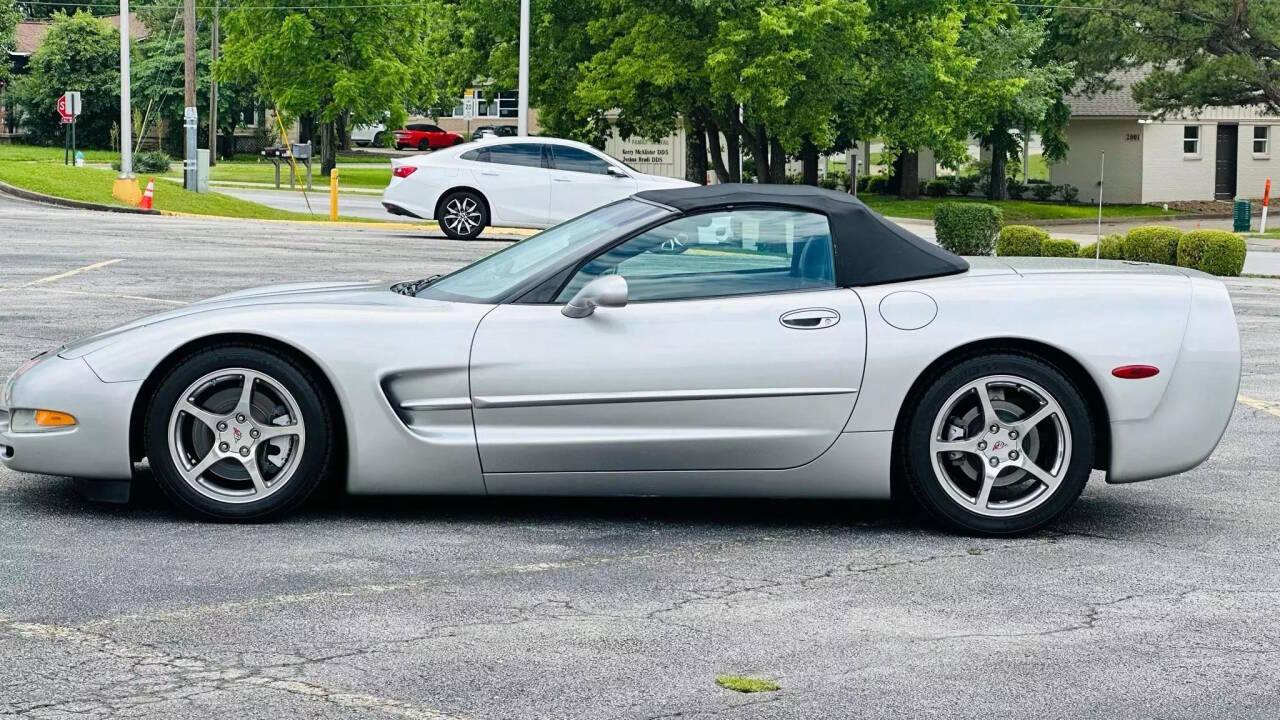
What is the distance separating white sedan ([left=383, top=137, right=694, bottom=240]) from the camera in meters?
24.2

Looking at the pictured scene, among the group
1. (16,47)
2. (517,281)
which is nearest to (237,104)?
(16,47)

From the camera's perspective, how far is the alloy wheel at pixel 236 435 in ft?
19.8

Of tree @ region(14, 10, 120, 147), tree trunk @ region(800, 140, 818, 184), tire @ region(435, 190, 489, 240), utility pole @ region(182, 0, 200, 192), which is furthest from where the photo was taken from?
tree @ region(14, 10, 120, 147)

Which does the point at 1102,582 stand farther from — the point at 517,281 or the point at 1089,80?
the point at 1089,80

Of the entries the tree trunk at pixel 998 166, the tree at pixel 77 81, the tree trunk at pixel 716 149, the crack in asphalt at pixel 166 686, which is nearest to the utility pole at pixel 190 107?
the tree trunk at pixel 716 149

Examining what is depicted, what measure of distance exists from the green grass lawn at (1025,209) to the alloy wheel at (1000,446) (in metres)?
35.5

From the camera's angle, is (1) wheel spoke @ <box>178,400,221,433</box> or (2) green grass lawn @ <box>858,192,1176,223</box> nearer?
(1) wheel spoke @ <box>178,400,221,433</box>

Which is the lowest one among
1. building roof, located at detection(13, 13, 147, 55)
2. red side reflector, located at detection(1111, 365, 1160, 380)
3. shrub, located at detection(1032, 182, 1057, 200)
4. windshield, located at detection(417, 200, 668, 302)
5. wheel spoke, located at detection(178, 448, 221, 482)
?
wheel spoke, located at detection(178, 448, 221, 482)

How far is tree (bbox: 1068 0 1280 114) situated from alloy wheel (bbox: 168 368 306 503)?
4216 cm

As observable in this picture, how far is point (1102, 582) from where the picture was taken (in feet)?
18.3

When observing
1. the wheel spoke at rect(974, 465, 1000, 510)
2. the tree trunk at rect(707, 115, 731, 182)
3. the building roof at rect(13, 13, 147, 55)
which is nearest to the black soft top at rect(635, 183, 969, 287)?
the wheel spoke at rect(974, 465, 1000, 510)

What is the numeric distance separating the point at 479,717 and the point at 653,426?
2.07m

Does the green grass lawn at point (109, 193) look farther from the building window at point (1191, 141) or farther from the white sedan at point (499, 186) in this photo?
the building window at point (1191, 141)

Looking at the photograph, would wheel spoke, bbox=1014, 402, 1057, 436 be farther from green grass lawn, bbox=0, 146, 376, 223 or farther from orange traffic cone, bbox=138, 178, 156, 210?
orange traffic cone, bbox=138, 178, 156, 210
